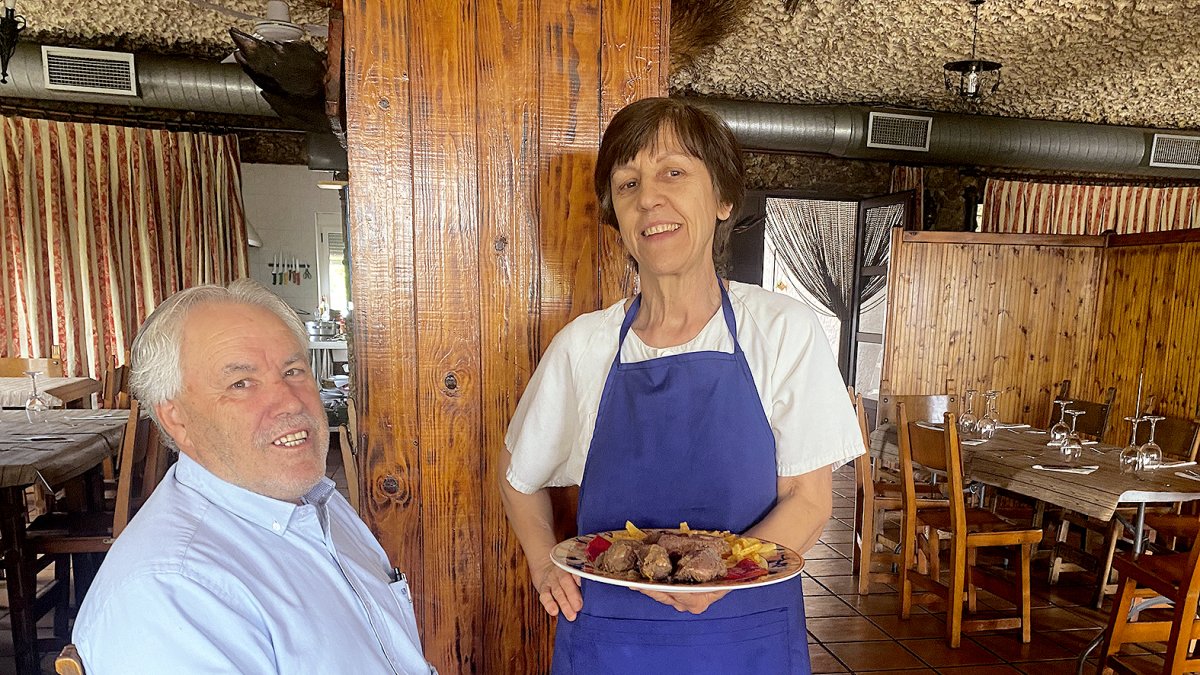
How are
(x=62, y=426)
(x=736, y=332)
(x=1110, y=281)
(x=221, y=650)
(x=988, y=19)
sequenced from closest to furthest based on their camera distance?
(x=221, y=650)
(x=736, y=332)
(x=62, y=426)
(x=988, y=19)
(x=1110, y=281)

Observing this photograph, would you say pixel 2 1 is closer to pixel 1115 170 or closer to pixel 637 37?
pixel 637 37

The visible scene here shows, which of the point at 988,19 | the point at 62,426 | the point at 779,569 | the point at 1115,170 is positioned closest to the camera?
the point at 779,569

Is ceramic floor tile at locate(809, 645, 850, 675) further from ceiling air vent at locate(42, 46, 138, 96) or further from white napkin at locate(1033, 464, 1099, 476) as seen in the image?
ceiling air vent at locate(42, 46, 138, 96)

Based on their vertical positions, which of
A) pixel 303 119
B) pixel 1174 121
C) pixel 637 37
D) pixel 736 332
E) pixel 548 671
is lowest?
pixel 548 671

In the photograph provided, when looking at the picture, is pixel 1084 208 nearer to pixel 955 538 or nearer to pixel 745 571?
pixel 955 538

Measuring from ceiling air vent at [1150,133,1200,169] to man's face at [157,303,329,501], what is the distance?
8617 millimetres

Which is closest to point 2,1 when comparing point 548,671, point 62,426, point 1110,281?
point 62,426

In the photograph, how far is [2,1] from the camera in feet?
15.9

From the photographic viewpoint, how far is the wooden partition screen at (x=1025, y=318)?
5988 mm

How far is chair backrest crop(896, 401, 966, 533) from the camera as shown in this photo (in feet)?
11.2

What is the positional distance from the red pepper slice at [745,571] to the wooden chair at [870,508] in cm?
286

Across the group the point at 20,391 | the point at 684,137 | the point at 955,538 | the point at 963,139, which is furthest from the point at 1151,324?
the point at 20,391

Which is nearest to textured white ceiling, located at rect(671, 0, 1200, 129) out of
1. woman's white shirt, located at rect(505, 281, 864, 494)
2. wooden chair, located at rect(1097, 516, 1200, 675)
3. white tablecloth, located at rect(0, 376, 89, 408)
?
wooden chair, located at rect(1097, 516, 1200, 675)

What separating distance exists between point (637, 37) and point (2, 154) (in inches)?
262
